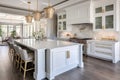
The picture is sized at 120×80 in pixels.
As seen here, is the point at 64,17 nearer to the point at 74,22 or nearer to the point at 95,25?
the point at 74,22

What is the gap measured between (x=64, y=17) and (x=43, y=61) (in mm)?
4416

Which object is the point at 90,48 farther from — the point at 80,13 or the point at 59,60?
the point at 59,60

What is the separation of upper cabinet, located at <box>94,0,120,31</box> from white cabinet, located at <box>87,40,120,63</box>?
652mm

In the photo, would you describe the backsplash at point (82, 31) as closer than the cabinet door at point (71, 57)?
No

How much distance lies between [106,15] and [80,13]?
1.36 m

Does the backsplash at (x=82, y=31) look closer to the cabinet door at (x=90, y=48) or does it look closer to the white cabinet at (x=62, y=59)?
the cabinet door at (x=90, y=48)

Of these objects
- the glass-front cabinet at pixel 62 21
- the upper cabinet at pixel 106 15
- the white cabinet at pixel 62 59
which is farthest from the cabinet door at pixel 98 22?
the glass-front cabinet at pixel 62 21

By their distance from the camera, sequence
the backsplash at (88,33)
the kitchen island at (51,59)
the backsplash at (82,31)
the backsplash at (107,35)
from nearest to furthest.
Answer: the kitchen island at (51,59)
the backsplash at (107,35)
the backsplash at (88,33)
the backsplash at (82,31)

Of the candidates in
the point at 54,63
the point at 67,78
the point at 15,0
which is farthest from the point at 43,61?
the point at 15,0

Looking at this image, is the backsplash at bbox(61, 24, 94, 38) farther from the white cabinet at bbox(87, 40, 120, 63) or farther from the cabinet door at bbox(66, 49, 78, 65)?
the cabinet door at bbox(66, 49, 78, 65)

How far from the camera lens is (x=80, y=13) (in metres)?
5.16

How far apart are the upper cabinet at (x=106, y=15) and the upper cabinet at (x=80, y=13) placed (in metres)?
0.27

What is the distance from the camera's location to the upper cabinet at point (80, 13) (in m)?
4.71

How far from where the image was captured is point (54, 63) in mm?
2656
